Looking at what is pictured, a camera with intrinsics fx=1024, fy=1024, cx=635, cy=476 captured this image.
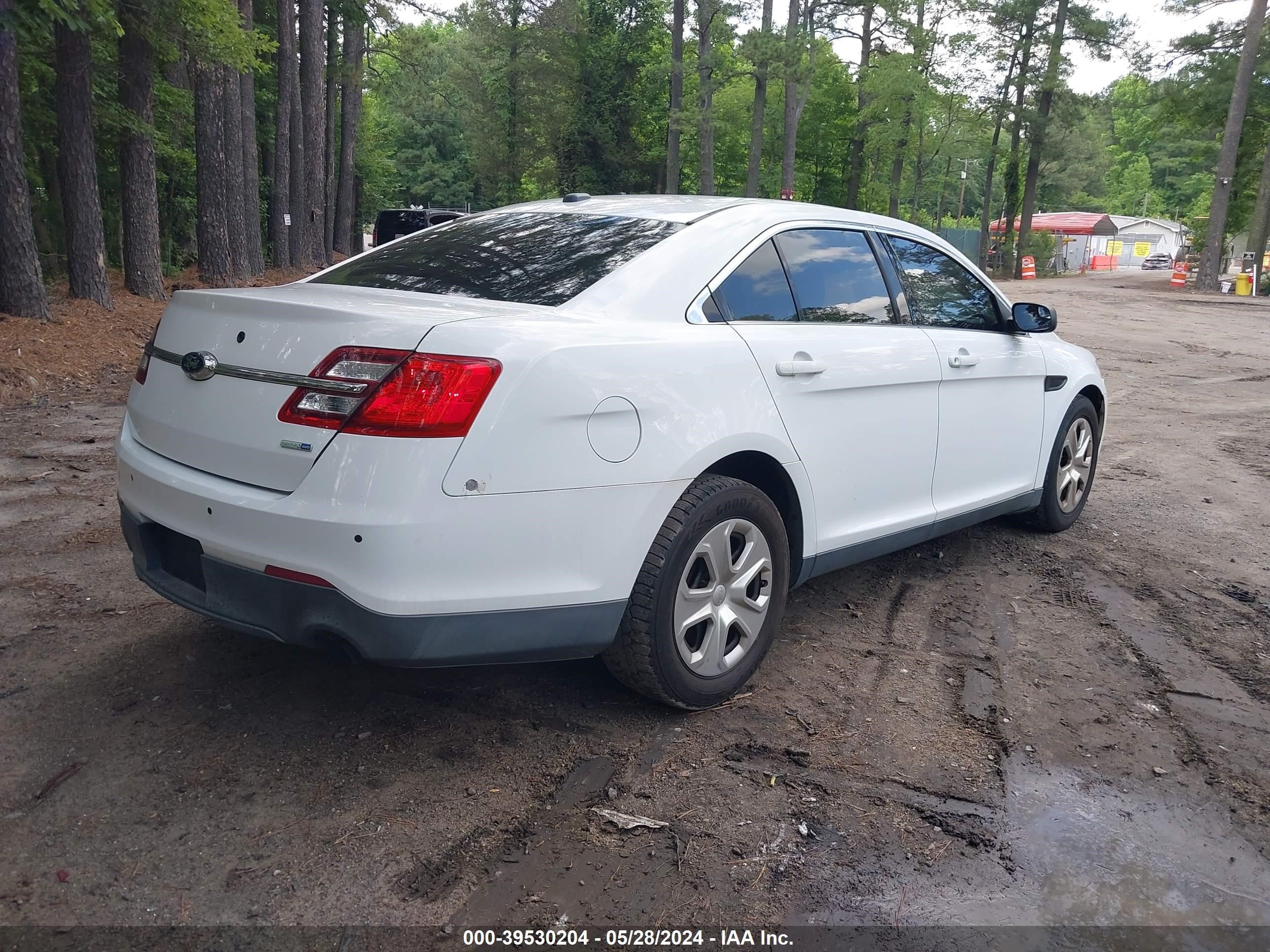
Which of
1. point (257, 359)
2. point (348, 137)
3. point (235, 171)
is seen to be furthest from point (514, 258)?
point (348, 137)

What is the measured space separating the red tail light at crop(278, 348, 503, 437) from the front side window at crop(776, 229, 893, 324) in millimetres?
1589

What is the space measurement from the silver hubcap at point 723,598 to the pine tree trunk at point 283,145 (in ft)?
70.9

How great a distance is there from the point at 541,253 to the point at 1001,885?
2431mm

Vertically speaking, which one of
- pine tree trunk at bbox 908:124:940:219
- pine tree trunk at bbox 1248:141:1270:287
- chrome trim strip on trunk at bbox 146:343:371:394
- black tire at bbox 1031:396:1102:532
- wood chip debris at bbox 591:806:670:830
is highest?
pine tree trunk at bbox 908:124:940:219

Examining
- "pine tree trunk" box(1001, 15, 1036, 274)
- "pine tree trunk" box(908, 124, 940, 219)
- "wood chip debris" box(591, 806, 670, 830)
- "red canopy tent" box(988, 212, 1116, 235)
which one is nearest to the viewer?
"wood chip debris" box(591, 806, 670, 830)

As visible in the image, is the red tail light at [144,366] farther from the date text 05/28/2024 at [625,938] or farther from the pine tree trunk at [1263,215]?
the pine tree trunk at [1263,215]

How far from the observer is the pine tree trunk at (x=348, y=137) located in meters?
31.8

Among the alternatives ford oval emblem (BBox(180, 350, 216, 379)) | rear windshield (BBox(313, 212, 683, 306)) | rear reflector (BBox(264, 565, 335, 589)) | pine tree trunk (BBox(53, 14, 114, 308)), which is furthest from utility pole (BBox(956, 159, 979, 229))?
rear reflector (BBox(264, 565, 335, 589))

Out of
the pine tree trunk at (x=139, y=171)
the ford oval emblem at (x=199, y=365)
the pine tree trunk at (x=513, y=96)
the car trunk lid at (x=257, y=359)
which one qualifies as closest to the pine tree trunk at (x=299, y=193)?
the pine tree trunk at (x=139, y=171)

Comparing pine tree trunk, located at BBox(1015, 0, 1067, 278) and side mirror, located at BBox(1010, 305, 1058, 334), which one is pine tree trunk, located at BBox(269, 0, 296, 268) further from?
pine tree trunk, located at BBox(1015, 0, 1067, 278)

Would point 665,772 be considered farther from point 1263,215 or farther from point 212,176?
point 1263,215

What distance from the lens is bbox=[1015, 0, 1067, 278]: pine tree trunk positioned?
139 feet

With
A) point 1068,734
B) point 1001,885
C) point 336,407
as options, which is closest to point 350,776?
point 336,407

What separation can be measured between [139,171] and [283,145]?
31.5 feet
